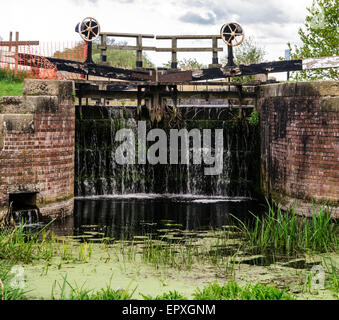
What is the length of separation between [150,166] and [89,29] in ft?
13.3

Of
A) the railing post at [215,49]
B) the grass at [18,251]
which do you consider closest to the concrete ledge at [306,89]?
the railing post at [215,49]

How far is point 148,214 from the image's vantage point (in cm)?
1164

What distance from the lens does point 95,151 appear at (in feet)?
47.7

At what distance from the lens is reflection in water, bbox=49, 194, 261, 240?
10.0 metres

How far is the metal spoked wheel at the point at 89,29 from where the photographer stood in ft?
47.2

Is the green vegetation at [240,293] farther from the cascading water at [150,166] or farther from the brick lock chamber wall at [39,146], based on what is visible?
the cascading water at [150,166]

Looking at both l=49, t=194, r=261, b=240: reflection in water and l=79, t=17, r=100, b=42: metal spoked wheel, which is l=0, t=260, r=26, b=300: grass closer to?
l=49, t=194, r=261, b=240: reflection in water

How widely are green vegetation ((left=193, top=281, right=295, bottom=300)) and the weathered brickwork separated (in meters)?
4.22

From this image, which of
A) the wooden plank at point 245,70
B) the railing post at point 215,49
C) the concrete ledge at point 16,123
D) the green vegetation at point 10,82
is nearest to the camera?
the concrete ledge at point 16,123

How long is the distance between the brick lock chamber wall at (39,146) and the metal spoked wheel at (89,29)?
351 cm

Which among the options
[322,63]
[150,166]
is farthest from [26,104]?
[322,63]

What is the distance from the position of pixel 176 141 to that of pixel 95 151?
7.44ft
